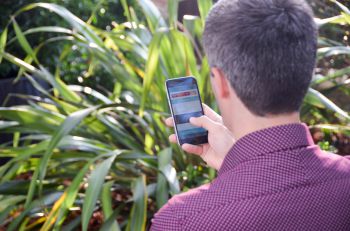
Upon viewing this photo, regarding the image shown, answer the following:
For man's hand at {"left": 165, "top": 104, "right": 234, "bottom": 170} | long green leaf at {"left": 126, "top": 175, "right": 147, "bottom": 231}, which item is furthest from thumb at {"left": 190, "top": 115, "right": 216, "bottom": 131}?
long green leaf at {"left": 126, "top": 175, "right": 147, "bottom": 231}

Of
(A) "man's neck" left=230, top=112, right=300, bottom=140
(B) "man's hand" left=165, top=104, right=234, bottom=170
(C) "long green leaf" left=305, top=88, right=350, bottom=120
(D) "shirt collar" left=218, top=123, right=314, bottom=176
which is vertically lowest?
(C) "long green leaf" left=305, top=88, right=350, bottom=120

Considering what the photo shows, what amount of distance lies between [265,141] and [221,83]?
156mm

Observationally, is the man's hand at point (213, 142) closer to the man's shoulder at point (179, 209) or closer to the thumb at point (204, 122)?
the thumb at point (204, 122)

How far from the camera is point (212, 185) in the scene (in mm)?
1410

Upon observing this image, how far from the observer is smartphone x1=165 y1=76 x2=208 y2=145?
1.90 meters

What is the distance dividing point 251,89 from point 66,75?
182 inches

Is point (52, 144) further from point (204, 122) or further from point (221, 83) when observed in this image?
point (221, 83)

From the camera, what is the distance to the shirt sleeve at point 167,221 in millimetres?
1374

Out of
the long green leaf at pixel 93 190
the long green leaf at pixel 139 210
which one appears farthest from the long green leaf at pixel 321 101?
the long green leaf at pixel 93 190

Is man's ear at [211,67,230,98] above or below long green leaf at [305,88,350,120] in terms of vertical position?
above

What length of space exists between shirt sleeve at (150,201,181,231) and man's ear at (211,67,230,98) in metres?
0.25

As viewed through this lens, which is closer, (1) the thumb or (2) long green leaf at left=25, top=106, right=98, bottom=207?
(1) the thumb

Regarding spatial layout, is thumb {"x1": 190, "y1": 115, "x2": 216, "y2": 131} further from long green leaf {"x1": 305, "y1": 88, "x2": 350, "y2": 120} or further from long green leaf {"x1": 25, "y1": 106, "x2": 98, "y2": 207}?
long green leaf {"x1": 305, "y1": 88, "x2": 350, "y2": 120}

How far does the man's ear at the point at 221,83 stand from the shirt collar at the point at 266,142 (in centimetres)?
10
